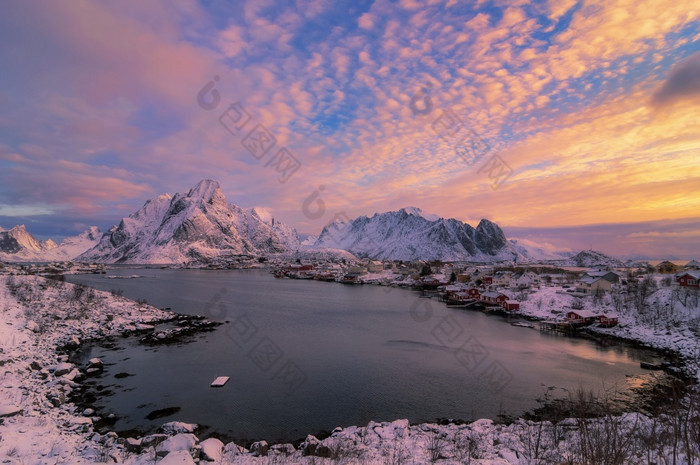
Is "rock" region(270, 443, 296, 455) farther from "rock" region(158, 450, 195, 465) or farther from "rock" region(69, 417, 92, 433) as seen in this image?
"rock" region(69, 417, 92, 433)

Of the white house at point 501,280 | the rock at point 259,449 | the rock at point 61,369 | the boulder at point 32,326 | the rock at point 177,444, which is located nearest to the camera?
the rock at point 177,444

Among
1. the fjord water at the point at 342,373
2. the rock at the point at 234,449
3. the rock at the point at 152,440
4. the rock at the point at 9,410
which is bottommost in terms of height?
the fjord water at the point at 342,373

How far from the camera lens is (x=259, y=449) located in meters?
10.0

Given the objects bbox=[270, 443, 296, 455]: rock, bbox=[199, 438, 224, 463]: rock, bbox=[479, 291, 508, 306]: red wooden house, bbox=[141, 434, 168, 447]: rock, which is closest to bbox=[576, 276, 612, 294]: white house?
bbox=[479, 291, 508, 306]: red wooden house

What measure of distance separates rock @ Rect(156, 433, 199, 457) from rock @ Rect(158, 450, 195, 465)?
517mm

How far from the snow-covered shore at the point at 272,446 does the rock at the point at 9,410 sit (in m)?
0.03

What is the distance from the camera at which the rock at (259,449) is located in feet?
31.7

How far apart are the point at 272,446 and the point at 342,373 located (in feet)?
25.8

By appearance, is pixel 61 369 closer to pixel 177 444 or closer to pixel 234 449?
pixel 177 444

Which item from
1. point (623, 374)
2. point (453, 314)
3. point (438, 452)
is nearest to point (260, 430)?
point (438, 452)

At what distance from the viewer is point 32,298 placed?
26.4 metres

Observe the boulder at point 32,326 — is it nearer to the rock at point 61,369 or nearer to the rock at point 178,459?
the rock at point 61,369

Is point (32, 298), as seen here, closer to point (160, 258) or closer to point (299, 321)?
point (299, 321)

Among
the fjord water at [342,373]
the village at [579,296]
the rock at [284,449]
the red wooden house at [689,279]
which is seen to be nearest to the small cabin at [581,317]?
the village at [579,296]
